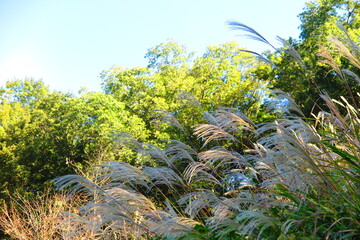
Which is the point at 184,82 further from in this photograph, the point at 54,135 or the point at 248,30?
the point at 248,30

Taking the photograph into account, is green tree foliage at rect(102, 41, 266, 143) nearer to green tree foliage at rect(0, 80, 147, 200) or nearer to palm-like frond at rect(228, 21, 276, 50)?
green tree foliage at rect(0, 80, 147, 200)

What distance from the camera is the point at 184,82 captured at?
757 inches

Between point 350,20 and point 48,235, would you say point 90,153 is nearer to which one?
point 48,235

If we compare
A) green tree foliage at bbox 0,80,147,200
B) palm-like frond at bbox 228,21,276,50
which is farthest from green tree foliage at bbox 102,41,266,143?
palm-like frond at bbox 228,21,276,50

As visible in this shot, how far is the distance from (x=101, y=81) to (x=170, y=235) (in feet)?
62.1

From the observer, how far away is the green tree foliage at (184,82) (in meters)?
19.1

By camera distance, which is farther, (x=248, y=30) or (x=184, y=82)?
(x=184, y=82)

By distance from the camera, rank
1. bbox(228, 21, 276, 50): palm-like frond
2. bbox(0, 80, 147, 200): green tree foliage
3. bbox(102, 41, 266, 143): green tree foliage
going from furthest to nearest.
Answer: bbox(102, 41, 266, 143): green tree foliage, bbox(0, 80, 147, 200): green tree foliage, bbox(228, 21, 276, 50): palm-like frond

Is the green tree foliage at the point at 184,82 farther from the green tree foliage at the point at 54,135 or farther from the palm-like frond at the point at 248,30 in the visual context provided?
the palm-like frond at the point at 248,30

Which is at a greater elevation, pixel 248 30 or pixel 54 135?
pixel 248 30

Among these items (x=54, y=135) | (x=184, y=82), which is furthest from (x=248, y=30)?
(x=54, y=135)

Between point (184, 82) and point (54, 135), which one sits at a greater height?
point (184, 82)

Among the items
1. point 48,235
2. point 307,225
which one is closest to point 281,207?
point 307,225

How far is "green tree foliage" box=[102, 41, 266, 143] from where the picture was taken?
62.8ft
